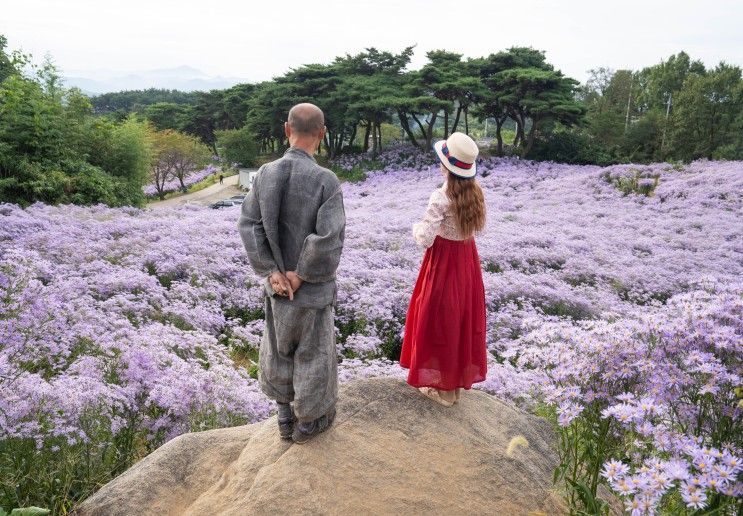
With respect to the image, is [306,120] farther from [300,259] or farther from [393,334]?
[393,334]

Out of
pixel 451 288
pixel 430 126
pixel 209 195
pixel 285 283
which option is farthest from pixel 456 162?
pixel 209 195

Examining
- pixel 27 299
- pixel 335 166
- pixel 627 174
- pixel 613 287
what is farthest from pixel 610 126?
pixel 27 299

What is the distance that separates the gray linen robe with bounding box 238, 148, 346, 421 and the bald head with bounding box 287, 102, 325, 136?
0.13 metres

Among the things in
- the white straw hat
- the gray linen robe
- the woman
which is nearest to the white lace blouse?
the woman

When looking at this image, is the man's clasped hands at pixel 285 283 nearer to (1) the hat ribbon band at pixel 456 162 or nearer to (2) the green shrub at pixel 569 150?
(1) the hat ribbon band at pixel 456 162

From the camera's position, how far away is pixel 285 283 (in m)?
3.18

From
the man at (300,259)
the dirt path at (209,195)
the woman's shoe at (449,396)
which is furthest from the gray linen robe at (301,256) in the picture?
the dirt path at (209,195)

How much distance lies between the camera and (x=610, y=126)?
118 feet

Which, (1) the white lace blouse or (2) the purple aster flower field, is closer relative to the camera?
(2) the purple aster flower field

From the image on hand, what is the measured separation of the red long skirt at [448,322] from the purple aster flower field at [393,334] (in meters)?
0.54

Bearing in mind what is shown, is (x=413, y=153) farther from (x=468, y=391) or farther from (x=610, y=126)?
(x=468, y=391)

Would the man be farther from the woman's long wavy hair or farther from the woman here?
the woman's long wavy hair

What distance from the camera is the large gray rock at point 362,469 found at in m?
2.99

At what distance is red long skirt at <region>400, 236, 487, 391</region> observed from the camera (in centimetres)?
378
